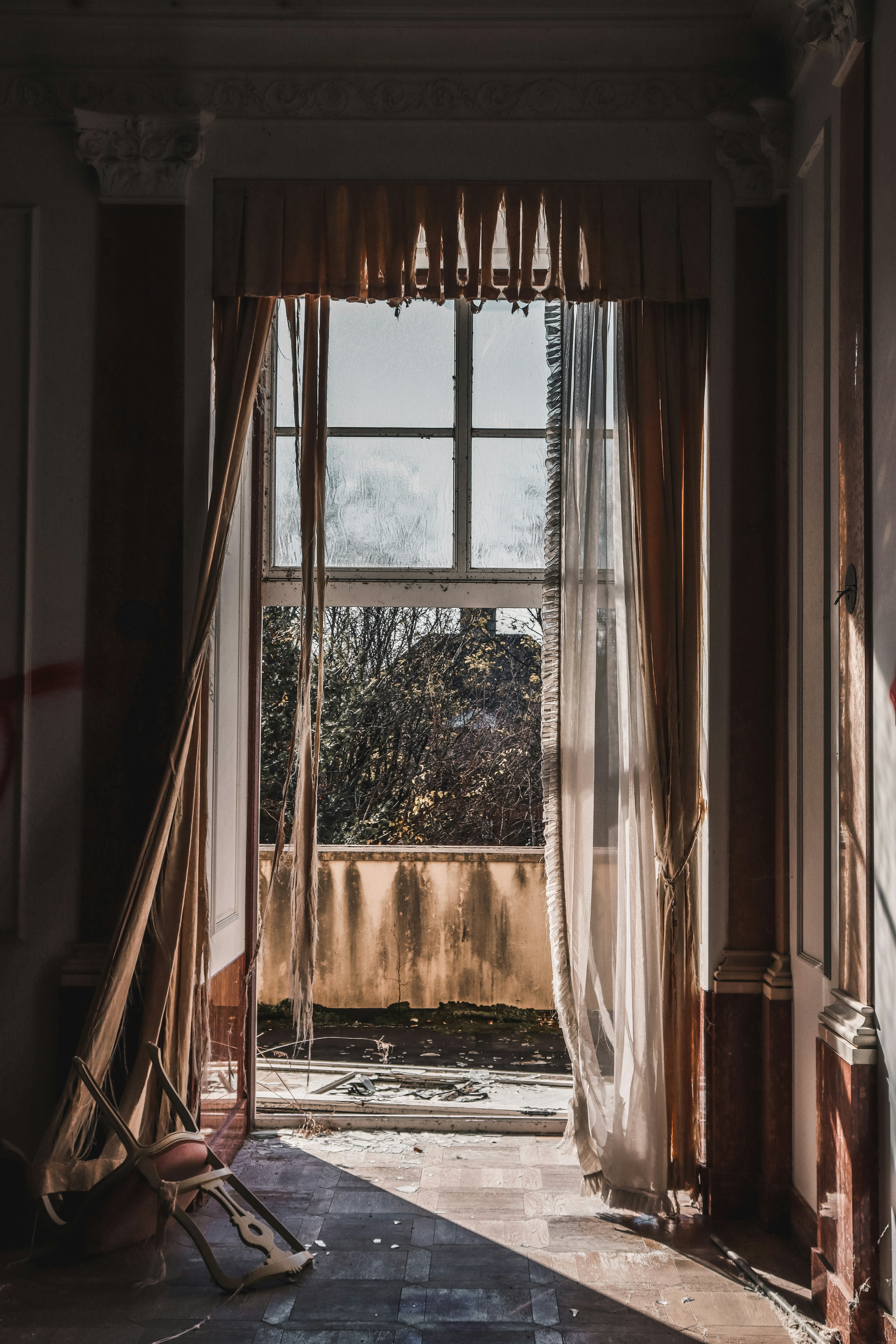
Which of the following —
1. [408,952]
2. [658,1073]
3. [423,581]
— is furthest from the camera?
[408,952]

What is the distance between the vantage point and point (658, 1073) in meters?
2.78

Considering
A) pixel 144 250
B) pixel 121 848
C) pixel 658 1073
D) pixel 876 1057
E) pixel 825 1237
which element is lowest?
pixel 825 1237

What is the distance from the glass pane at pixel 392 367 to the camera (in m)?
3.36

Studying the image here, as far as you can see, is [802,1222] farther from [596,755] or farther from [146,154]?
[146,154]

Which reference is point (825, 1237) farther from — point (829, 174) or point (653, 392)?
point (829, 174)

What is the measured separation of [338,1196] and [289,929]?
2.55 m

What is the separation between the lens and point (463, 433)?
336 cm

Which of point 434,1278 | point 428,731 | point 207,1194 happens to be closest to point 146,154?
point 207,1194

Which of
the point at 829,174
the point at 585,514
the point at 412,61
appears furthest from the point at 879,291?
the point at 412,61

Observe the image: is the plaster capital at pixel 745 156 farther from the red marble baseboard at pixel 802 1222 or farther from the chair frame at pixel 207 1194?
the chair frame at pixel 207 1194

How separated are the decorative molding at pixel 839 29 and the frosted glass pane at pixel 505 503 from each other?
1.33m

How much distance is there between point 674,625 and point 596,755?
1.44 ft

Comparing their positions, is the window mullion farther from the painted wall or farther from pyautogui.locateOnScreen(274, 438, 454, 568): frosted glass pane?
the painted wall

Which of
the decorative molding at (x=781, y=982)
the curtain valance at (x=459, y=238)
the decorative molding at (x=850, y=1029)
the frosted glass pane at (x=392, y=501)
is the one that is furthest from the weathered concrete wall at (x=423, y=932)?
the curtain valance at (x=459, y=238)
